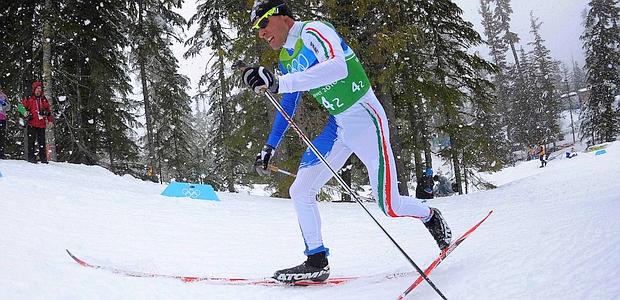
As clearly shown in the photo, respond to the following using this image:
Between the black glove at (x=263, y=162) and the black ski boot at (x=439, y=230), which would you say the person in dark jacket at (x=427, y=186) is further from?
the black glove at (x=263, y=162)

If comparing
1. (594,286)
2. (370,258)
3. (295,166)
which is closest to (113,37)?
(295,166)

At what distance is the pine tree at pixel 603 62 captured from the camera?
33375 millimetres

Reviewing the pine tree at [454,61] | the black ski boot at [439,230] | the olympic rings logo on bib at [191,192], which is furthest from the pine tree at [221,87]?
the black ski boot at [439,230]

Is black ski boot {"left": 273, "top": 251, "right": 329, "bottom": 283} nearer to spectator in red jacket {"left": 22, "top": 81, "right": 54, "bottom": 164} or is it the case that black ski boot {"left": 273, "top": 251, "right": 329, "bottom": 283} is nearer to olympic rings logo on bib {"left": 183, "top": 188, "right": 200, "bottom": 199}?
olympic rings logo on bib {"left": 183, "top": 188, "right": 200, "bottom": 199}

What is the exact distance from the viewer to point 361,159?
11.6ft

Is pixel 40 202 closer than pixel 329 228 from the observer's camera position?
Yes

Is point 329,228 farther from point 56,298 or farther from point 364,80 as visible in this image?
point 56,298

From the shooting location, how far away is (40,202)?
247 inches

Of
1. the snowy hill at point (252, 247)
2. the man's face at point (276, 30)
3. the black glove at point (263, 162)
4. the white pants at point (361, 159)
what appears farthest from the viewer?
the black glove at point (263, 162)

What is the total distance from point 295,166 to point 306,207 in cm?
730

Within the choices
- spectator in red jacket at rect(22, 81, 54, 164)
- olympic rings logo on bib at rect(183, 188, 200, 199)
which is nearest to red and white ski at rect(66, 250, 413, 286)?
olympic rings logo on bib at rect(183, 188, 200, 199)

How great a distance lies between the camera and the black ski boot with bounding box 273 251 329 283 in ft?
11.8

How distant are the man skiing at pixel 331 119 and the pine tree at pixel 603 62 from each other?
121 ft

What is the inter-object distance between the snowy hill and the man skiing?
43 cm
